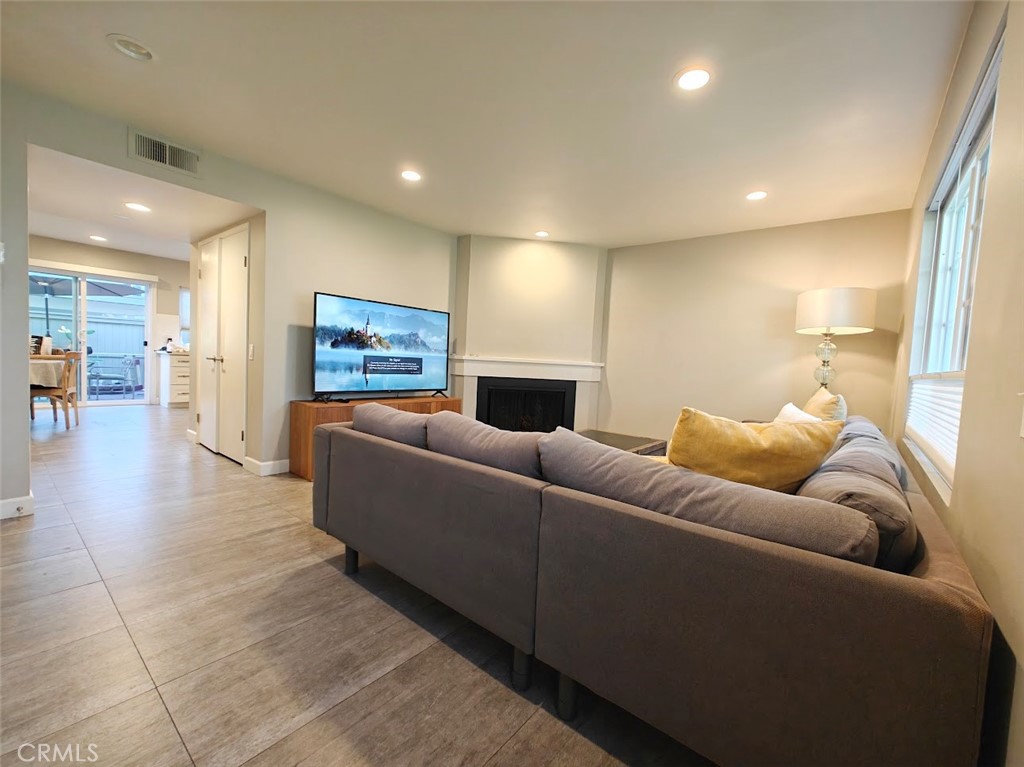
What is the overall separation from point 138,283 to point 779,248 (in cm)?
884

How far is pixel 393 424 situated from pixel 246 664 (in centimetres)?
95

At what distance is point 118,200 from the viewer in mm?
3311

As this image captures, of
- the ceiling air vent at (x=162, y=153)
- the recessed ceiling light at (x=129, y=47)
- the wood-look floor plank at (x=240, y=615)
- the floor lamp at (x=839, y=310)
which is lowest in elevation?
the wood-look floor plank at (x=240, y=615)

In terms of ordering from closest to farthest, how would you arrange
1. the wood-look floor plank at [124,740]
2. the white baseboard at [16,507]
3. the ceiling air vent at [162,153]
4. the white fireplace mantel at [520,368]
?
the wood-look floor plank at [124,740] < the white baseboard at [16,507] < the ceiling air vent at [162,153] < the white fireplace mantel at [520,368]

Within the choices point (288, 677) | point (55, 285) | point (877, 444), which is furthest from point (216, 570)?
point (55, 285)

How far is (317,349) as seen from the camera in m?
3.54

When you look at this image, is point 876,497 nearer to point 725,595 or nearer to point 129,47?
point 725,595

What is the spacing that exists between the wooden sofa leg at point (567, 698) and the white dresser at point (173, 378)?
7850 millimetres

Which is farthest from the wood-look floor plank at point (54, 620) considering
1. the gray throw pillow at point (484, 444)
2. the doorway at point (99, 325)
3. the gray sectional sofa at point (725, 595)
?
the doorway at point (99, 325)

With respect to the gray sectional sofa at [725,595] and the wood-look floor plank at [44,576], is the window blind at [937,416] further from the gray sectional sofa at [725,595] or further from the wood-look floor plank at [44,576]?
the wood-look floor plank at [44,576]

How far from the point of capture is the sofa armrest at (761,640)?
2.39ft

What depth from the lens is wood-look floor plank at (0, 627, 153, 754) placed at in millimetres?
1154

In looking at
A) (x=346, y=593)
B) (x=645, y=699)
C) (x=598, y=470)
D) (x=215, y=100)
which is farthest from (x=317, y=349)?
(x=645, y=699)

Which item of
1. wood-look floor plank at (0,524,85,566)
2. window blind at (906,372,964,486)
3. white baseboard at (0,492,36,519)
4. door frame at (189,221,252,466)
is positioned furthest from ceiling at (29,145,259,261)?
window blind at (906,372,964,486)
